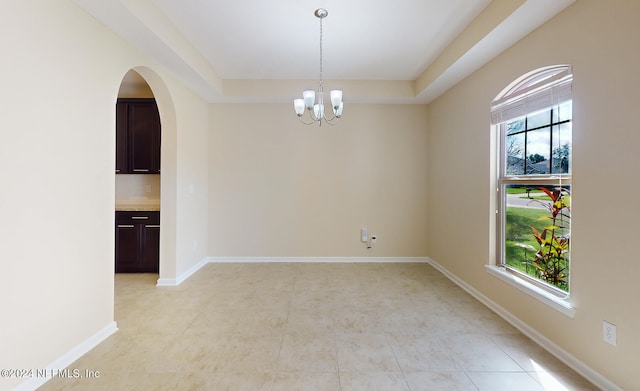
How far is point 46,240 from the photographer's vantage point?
1901mm

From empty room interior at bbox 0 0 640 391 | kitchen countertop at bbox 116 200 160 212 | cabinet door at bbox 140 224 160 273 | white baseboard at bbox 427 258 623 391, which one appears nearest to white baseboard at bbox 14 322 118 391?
empty room interior at bbox 0 0 640 391

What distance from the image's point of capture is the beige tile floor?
191 centimetres

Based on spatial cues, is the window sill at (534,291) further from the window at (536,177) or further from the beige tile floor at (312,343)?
the beige tile floor at (312,343)

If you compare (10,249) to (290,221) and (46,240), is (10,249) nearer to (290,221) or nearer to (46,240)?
(46,240)

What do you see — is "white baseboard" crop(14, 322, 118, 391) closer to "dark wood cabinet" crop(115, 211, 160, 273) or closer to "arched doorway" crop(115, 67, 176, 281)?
"arched doorway" crop(115, 67, 176, 281)

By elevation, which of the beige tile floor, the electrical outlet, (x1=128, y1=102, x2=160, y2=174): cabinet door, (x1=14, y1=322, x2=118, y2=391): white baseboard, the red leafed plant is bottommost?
the beige tile floor

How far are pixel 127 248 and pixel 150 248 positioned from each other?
1.07ft

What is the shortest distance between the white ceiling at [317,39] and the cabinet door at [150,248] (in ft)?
6.76

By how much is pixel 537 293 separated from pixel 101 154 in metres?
3.73

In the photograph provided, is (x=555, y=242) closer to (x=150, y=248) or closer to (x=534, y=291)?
(x=534, y=291)

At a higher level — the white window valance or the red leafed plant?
the white window valance

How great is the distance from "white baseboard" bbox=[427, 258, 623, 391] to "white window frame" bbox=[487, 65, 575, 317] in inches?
11.6

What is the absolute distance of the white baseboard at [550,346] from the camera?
6.03 ft

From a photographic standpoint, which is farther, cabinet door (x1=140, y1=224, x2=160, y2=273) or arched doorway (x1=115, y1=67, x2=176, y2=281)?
cabinet door (x1=140, y1=224, x2=160, y2=273)
